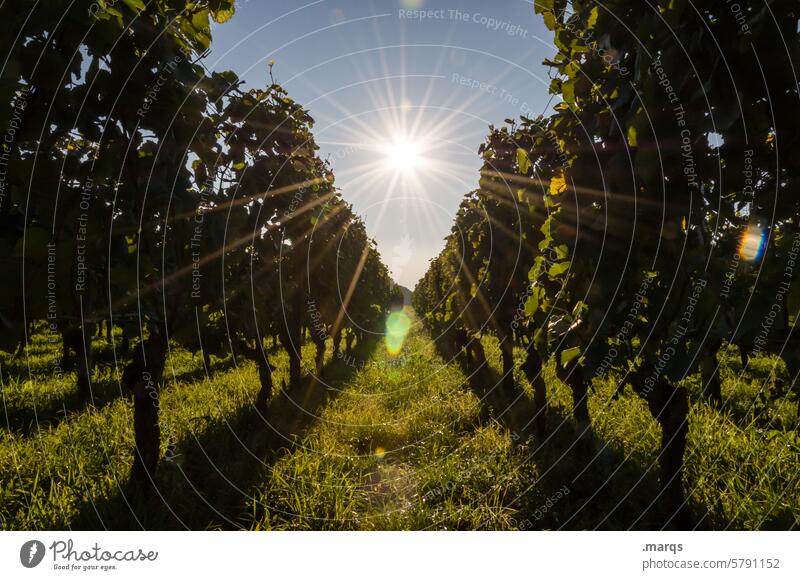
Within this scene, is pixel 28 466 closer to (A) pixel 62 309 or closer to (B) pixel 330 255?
(A) pixel 62 309

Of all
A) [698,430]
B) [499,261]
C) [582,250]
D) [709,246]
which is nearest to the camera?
[709,246]

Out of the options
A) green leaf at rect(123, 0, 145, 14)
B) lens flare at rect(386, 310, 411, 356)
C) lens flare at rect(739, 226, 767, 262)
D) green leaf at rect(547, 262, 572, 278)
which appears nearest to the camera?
lens flare at rect(739, 226, 767, 262)

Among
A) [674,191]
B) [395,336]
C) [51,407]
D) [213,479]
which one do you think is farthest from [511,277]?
[395,336]

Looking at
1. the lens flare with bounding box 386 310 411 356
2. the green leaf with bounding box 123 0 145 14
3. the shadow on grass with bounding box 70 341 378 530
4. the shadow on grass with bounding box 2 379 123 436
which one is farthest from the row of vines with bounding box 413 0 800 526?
the lens flare with bounding box 386 310 411 356

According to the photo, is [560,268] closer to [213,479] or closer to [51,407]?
[213,479]

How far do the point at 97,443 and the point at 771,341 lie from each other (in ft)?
26.4

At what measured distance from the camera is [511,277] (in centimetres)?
842

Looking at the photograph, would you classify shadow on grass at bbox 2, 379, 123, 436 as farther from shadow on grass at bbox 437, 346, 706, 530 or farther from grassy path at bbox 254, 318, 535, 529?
shadow on grass at bbox 437, 346, 706, 530

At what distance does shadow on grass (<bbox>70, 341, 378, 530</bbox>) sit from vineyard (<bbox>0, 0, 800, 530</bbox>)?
0.15ft

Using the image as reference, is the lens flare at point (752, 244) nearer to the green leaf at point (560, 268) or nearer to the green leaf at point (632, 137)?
the green leaf at point (632, 137)

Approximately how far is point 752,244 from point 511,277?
5246 millimetres

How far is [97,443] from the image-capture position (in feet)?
20.7

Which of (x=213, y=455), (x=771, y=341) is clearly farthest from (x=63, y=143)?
(x=771, y=341)

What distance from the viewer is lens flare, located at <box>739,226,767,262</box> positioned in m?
3.09
